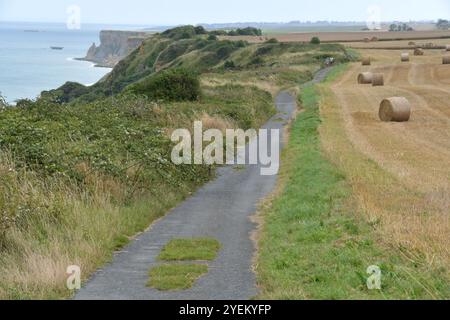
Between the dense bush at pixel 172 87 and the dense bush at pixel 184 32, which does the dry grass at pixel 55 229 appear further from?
the dense bush at pixel 184 32

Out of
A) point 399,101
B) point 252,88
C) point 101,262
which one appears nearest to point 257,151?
point 399,101

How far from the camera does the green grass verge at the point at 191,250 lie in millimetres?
13953

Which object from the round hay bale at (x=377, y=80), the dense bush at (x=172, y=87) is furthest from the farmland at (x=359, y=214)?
the round hay bale at (x=377, y=80)

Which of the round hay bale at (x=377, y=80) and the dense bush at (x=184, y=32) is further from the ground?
the dense bush at (x=184, y=32)

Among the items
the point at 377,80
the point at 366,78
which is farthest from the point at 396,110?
the point at 366,78

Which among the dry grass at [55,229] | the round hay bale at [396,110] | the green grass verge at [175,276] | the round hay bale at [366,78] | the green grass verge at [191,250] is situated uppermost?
the dry grass at [55,229]

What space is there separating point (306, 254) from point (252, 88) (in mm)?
44111

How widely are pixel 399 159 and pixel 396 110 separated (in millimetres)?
13250

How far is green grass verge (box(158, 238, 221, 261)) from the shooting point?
14.0m

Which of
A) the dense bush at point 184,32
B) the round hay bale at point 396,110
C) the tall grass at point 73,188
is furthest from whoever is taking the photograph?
the dense bush at point 184,32

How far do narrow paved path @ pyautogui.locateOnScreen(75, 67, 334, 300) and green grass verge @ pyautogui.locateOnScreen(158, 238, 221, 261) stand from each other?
0.65 ft

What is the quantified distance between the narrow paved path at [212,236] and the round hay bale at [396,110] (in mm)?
14942

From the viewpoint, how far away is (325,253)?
1272 centimetres

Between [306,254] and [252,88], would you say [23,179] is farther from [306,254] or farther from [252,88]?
[252,88]
